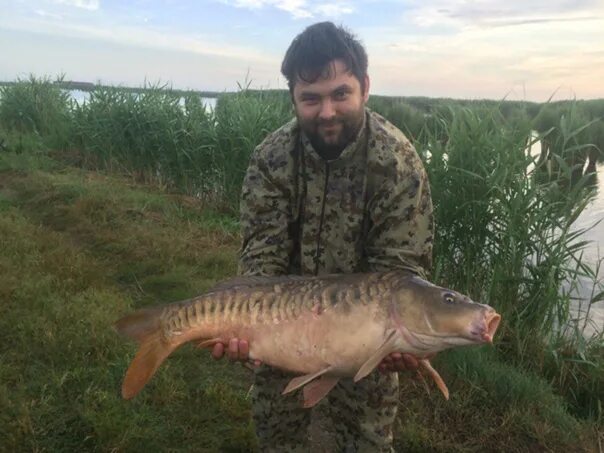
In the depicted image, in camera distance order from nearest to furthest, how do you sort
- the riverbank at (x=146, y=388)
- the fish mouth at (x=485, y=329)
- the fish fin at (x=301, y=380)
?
the fish mouth at (x=485, y=329) → the fish fin at (x=301, y=380) → the riverbank at (x=146, y=388)

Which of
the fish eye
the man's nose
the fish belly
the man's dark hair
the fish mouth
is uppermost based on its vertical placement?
the man's dark hair

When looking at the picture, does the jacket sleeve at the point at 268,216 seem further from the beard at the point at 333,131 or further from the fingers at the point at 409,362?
the fingers at the point at 409,362

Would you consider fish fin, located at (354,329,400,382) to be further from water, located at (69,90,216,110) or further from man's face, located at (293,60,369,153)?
water, located at (69,90,216,110)

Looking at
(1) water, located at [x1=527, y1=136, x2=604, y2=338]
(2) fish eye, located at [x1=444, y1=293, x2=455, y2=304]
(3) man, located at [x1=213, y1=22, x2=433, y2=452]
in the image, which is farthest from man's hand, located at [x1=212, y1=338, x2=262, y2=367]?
(1) water, located at [x1=527, y1=136, x2=604, y2=338]

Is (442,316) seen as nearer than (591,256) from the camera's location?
Yes

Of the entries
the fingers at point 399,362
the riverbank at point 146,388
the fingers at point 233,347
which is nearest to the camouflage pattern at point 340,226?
the fingers at point 399,362

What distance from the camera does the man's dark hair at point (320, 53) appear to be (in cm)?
238

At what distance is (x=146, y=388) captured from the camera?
132 inches

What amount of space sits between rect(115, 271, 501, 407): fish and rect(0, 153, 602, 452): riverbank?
3.19 ft

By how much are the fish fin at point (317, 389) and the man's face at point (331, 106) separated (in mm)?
950

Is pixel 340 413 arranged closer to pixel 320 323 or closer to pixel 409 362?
pixel 409 362

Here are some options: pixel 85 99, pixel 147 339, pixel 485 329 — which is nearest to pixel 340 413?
pixel 147 339

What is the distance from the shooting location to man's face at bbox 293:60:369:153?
2.38m

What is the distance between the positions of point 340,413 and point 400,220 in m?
0.94
